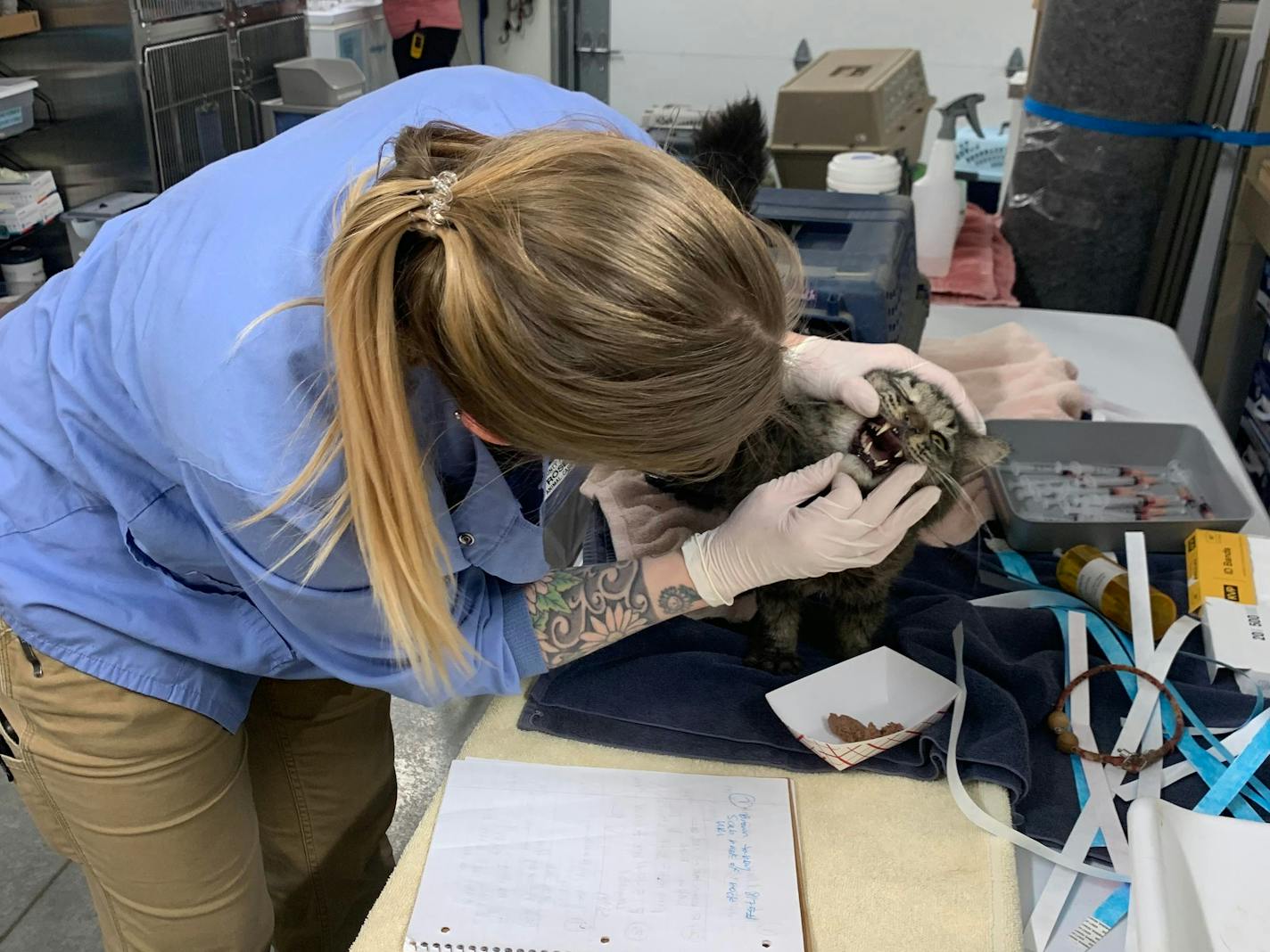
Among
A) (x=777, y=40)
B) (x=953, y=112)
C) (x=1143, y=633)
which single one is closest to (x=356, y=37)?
(x=777, y=40)

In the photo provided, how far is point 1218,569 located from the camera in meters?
1.24

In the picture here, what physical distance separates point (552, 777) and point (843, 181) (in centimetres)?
148

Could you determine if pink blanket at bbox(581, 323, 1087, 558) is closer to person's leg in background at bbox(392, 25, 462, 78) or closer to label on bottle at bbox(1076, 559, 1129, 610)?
label on bottle at bbox(1076, 559, 1129, 610)

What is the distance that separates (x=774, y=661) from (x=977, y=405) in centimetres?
77

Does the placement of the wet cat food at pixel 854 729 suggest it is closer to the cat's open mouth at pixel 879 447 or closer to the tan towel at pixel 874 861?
the tan towel at pixel 874 861

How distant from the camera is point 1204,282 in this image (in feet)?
8.16

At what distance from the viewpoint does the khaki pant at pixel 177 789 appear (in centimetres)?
94

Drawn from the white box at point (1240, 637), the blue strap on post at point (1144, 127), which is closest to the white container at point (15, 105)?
the blue strap on post at point (1144, 127)

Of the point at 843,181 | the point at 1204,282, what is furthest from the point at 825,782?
the point at 1204,282

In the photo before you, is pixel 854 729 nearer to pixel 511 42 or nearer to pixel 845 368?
pixel 845 368

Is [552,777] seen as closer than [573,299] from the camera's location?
No

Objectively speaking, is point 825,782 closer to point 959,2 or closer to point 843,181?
point 843,181

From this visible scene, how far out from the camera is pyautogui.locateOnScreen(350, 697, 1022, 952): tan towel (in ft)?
2.83

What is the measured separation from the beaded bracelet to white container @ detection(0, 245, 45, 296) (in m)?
2.46
